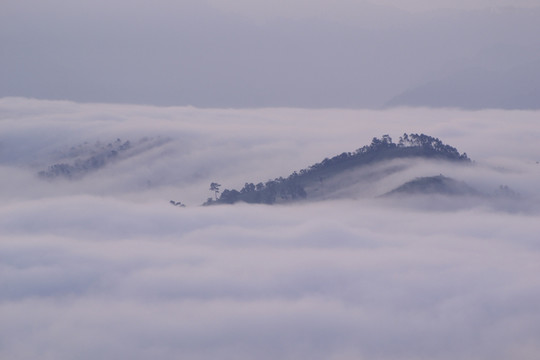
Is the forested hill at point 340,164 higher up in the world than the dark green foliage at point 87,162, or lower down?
lower down

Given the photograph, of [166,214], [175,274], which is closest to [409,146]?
[166,214]

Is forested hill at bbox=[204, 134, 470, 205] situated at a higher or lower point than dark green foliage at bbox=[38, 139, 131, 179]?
lower

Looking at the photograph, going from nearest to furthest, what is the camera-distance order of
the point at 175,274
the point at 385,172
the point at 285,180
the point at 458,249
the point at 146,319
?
the point at 146,319 → the point at 175,274 → the point at 458,249 → the point at 385,172 → the point at 285,180

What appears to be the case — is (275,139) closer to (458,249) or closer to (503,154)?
(503,154)

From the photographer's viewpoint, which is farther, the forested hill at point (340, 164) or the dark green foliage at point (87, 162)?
the dark green foliage at point (87, 162)

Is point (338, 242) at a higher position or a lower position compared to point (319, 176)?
lower

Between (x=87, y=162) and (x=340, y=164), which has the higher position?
(x=87, y=162)

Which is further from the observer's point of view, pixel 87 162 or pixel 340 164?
pixel 87 162

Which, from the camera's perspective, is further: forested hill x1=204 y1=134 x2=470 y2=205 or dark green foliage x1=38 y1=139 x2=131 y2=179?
dark green foliage x1=38 y1=139 x2=131 y2=179
